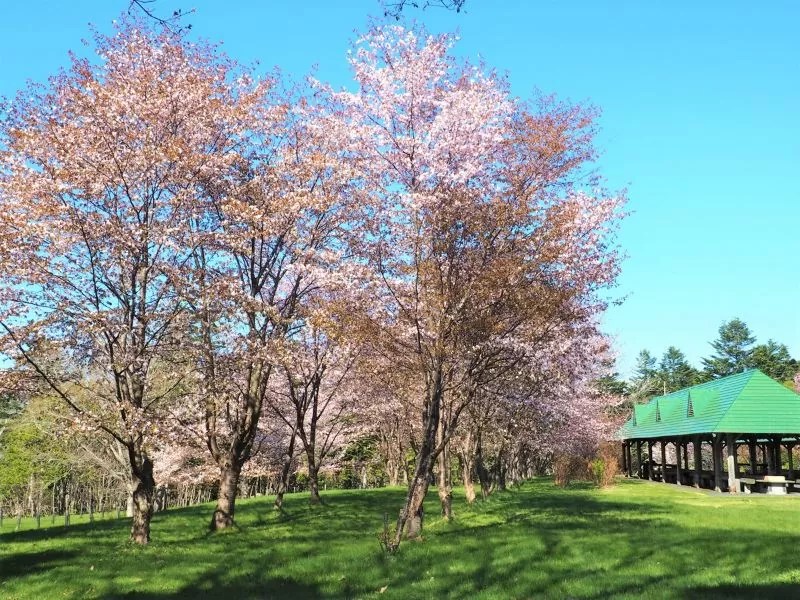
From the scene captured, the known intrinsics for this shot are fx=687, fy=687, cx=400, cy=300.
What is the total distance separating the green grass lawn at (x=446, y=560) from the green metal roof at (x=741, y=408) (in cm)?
1041

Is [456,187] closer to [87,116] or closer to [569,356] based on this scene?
[569,356]

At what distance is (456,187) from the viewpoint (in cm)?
Answer: 1558

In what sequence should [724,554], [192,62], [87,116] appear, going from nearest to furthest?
[724,554] → [87,116] → [192,62]

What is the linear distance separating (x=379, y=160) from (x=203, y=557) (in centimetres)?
958

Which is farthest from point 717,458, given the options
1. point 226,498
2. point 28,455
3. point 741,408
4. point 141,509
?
point 28,455

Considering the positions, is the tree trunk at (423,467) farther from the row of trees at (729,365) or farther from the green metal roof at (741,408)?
the row of trees at (729,365)

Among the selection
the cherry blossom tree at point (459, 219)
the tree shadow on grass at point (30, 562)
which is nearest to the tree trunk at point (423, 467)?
the cherry blossom tree at point (459, 219)

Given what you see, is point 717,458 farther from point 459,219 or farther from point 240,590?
point 240,590

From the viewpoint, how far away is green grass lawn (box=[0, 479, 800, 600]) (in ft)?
33.7

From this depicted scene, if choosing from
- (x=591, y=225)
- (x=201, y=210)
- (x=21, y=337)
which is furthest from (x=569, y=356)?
(x=21, y=337)

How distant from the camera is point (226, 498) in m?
19.5

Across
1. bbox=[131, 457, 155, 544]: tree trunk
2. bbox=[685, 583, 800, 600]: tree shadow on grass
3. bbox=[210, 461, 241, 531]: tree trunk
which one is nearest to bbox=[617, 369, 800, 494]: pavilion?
bbox=[210, 461, 241, 531]: tree trunk

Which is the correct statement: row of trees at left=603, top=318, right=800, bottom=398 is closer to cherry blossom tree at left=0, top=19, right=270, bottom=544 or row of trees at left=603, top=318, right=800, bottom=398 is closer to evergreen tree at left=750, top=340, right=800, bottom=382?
evergreen tree at left=750, top=340, right=800, bottom=382

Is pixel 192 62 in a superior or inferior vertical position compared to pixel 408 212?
superior
